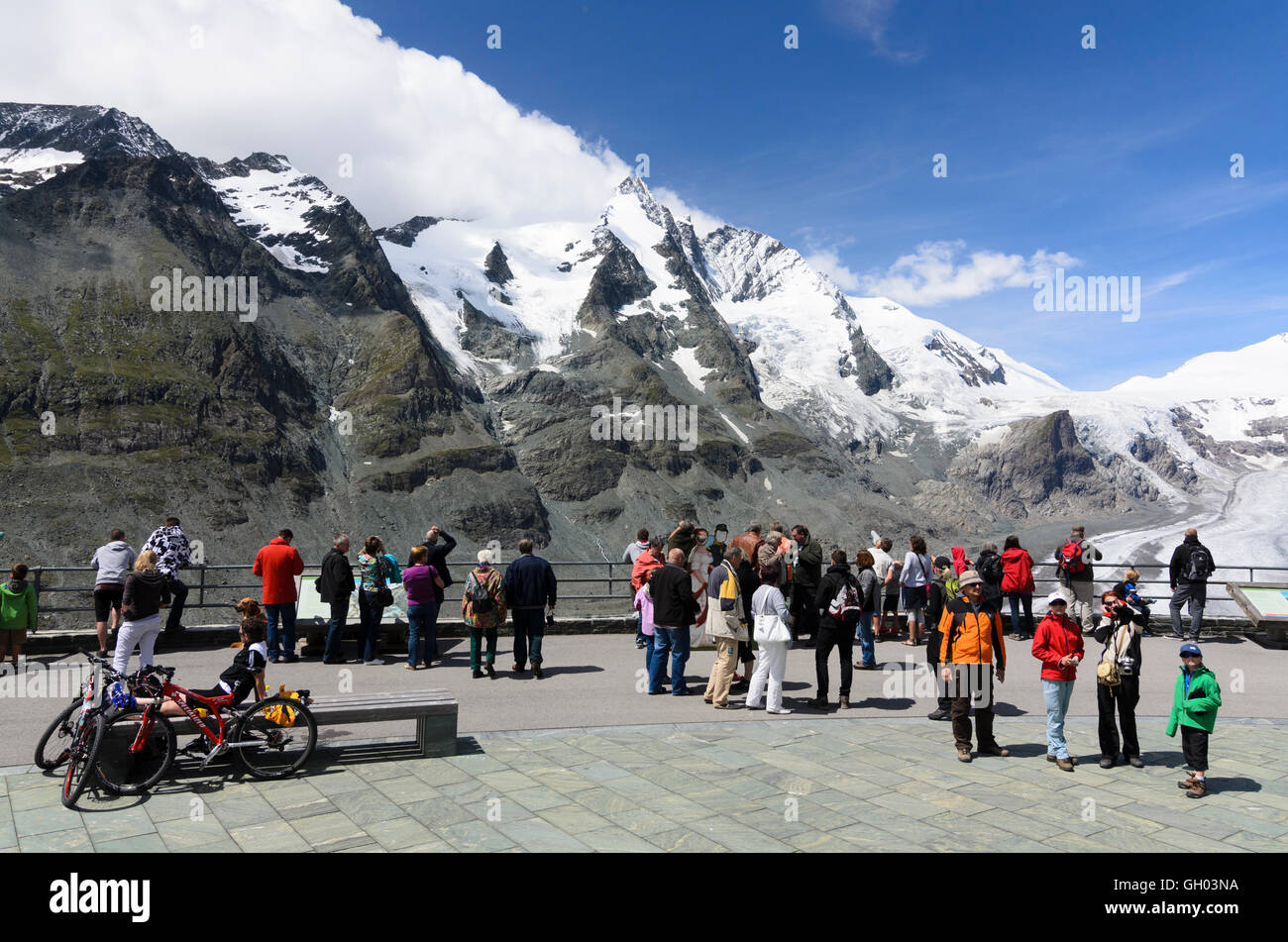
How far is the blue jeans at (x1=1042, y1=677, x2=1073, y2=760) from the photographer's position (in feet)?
26.9

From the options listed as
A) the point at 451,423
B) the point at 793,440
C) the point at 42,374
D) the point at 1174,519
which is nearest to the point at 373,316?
the point at 451,423

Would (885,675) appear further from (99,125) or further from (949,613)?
(99,125)

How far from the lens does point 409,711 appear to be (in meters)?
7.76

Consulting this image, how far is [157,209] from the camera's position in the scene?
A: 4008 inches

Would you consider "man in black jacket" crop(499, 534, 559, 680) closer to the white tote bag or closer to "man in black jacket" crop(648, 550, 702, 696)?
"man in black jacket" crop(648, 550, 702, 696)

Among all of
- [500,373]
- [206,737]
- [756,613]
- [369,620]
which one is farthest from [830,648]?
[500,373]

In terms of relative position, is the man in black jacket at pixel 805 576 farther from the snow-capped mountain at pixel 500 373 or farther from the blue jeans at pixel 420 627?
the snow-capped mountain at pixel 500 373

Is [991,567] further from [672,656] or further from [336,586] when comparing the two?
[336,586]

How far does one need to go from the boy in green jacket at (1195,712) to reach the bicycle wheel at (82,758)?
28.8 feet

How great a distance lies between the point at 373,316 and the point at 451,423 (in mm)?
24255

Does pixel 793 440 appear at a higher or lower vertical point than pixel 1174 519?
higher

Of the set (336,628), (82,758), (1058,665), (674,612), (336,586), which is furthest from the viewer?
(336,628)

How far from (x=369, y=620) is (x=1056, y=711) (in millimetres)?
9078

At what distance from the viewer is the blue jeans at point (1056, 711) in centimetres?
820
